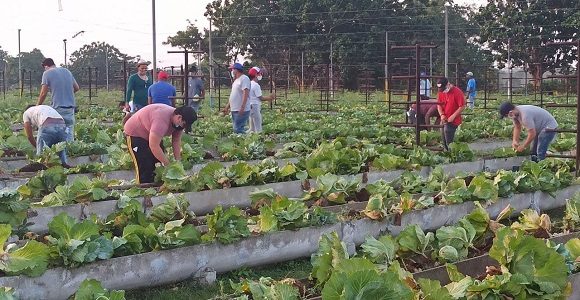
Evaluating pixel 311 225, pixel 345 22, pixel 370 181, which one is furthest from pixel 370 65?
pixel 311 225

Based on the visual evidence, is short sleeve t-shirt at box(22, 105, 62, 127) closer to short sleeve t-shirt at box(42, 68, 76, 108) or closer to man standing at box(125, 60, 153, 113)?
short sleeve t-shirt at box(42, 68, 76, 108)

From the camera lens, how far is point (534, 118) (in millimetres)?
9328

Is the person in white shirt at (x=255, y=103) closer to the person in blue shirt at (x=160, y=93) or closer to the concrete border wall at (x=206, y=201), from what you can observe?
the person in blue shirt at (x=160, y=93)

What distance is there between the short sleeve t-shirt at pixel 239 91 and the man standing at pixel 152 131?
411 centimetres

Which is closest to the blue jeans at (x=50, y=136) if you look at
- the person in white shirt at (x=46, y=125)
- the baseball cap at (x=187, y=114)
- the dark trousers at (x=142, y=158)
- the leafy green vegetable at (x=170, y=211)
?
the person in white shirt at (x=46, y=125)

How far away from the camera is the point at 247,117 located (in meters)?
12.0

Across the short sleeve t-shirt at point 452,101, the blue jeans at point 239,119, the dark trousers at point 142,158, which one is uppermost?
the short sleeve t-shirt at point 452,101

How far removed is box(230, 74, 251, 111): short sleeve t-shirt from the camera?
11609 mm

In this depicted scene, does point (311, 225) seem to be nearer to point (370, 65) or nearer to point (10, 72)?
point (370, 65)

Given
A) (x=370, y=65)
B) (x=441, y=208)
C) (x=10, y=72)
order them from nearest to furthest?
(x=441, y=208)
(x=370, y=65)
(x=10, y=72)

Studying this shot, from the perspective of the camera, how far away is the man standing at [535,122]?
9203 millimetres

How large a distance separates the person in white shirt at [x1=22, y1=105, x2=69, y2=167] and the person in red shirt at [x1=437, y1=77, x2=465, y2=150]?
→ 5583 mm

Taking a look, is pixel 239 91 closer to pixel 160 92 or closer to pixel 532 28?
pixel 160 92

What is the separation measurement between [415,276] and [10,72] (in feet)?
191
